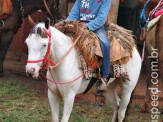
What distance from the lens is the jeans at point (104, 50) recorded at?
13.9ft

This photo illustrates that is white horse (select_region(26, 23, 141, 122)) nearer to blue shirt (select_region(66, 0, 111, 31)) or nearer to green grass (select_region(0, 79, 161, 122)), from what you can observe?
blue shirt (select_region(66, 0, 111, 31))

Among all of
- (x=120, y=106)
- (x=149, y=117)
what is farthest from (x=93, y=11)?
(x=149, y=117)

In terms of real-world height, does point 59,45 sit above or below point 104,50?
above

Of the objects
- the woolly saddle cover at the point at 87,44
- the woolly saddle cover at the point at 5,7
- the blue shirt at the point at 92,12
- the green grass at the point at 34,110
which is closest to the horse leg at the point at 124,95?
the green grass at the point at 34,110

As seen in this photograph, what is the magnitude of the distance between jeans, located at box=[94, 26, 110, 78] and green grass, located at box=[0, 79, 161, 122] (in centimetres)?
122

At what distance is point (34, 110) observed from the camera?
572 cm

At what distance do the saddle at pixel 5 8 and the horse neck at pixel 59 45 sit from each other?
3288 mm

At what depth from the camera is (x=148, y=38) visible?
5.58 meters

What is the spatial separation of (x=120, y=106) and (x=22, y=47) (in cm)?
499

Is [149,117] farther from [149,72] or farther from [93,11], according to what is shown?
[93,11]

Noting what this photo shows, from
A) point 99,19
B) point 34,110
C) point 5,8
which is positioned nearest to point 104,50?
point 99,19

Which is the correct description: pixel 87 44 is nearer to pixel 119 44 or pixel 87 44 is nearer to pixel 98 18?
pixel 98 18

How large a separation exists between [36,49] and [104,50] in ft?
3.19

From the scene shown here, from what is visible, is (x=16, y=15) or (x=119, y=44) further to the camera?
(x=16, y=15)
